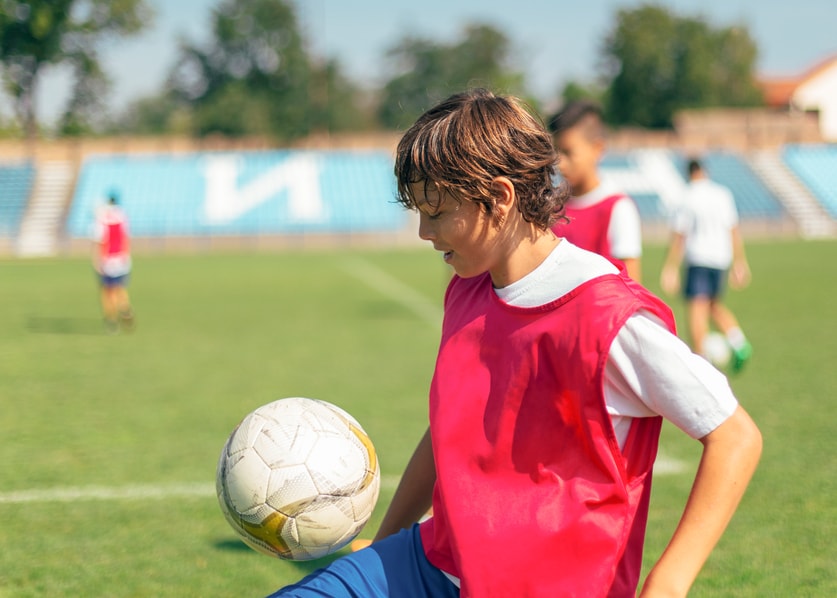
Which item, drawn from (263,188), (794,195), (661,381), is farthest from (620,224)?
(794,195)

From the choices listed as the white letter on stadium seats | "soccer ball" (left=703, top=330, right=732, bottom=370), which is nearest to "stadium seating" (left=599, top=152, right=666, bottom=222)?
Result: the white letter on stadium seats

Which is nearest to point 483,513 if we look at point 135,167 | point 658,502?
point 658,502

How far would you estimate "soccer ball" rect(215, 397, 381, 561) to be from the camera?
2.69 meters

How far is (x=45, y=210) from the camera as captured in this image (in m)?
36.6

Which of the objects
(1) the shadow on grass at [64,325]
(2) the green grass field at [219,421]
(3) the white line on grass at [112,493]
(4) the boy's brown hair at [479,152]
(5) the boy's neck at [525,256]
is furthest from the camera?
(1) the shadow on grass at [64,325]

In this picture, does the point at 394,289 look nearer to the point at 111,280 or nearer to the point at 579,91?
the point at 111,280

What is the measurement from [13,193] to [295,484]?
125 feet

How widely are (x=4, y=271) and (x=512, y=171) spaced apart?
88.9 feet

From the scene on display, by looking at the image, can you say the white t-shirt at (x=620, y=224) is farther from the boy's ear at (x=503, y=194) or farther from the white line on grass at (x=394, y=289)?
the white line on grass at (x=394, y=289)

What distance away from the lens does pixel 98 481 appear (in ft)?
19.9

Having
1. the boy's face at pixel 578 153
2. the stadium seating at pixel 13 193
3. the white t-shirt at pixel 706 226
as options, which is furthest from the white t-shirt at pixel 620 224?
the stadium seating at pixel 13 193

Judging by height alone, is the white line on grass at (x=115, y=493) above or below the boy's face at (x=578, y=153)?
below

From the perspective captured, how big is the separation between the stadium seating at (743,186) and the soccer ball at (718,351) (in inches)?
1151

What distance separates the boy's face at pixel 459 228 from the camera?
2.16 metres
